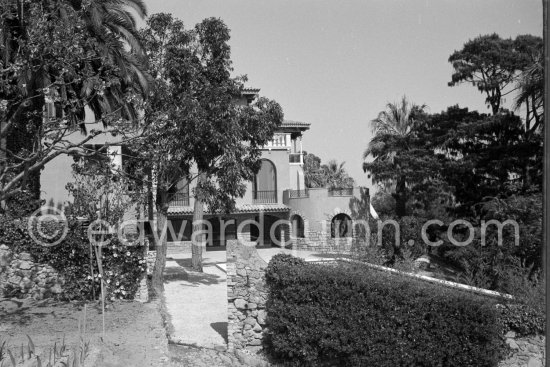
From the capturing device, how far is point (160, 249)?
15.5m

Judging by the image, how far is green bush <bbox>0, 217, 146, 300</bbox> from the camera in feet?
40.0

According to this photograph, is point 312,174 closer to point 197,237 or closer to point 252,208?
point 252,208

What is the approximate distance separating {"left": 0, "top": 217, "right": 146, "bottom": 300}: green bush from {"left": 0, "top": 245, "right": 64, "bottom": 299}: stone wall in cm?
11

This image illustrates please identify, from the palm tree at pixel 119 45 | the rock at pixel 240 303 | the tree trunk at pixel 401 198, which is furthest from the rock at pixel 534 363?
the tree trunk at pixel 401 198

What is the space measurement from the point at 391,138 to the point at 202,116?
55.9ft

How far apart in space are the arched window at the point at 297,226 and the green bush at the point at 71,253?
1998 centimetres

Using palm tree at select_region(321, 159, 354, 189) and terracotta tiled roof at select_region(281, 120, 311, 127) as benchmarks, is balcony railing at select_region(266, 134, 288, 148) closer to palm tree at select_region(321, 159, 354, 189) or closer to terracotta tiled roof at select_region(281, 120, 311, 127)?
terracotta tiled roof at select_region(281, 120, 311, 127)

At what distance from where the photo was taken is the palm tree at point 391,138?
27.8m

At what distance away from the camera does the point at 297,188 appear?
1351 inches

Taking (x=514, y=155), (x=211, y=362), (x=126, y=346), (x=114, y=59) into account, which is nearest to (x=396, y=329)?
(x=211, y=362)

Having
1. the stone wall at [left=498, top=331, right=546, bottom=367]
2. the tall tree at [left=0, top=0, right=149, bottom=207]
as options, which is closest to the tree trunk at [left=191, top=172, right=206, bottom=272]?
the tall tree at [left=0, top=0, right=149, bottom=207]

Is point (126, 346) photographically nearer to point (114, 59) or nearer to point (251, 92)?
point (114, 59)

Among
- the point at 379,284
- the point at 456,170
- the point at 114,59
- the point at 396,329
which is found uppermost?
the point at 114,59

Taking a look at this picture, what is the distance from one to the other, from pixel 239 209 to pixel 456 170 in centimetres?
1351
